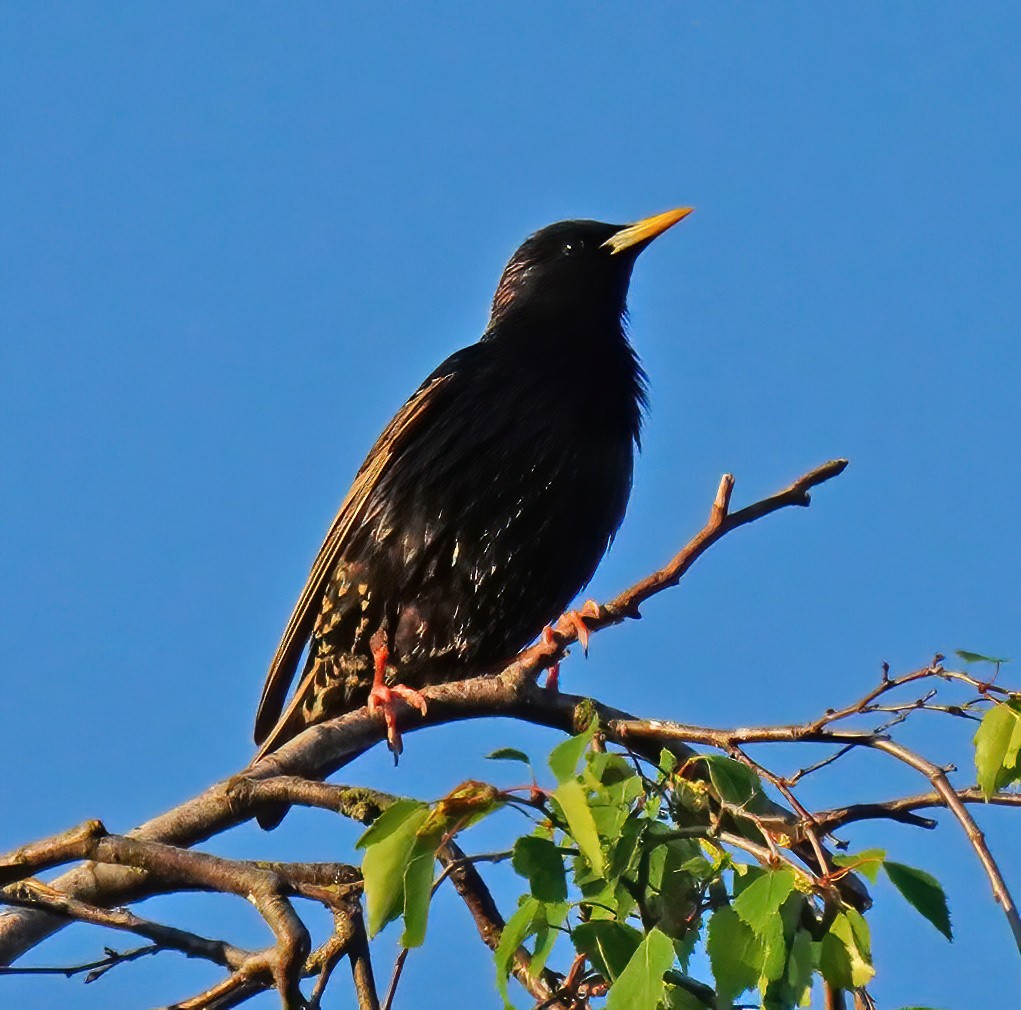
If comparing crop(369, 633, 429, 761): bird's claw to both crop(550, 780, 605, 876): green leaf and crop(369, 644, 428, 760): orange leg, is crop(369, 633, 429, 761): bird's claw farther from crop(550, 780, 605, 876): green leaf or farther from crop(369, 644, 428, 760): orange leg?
crop(550, 780, 605, 876): green leaf

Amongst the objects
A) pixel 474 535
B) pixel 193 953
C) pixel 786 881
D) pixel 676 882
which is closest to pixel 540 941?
pixel 676 882

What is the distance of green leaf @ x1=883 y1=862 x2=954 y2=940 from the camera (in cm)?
202

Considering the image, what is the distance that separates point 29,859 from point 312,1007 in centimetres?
70

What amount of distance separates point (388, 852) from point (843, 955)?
604 mm

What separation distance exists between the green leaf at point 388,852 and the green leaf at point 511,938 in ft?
0.51

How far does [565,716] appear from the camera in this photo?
3.42 m

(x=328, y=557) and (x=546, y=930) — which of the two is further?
(x=328, y=557)

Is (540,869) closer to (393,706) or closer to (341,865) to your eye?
(341,865)

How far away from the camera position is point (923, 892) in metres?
2.03

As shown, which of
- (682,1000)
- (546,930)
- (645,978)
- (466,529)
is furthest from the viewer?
(466,529)

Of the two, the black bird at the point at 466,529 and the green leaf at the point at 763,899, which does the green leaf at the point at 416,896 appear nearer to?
the green leaf at the point at 763,899

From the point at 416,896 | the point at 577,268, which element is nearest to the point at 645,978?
the point at 416,896

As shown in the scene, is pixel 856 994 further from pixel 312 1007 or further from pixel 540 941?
pixel 312 1007

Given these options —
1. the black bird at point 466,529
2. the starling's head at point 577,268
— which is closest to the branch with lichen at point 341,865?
the black bird at point 466,529
